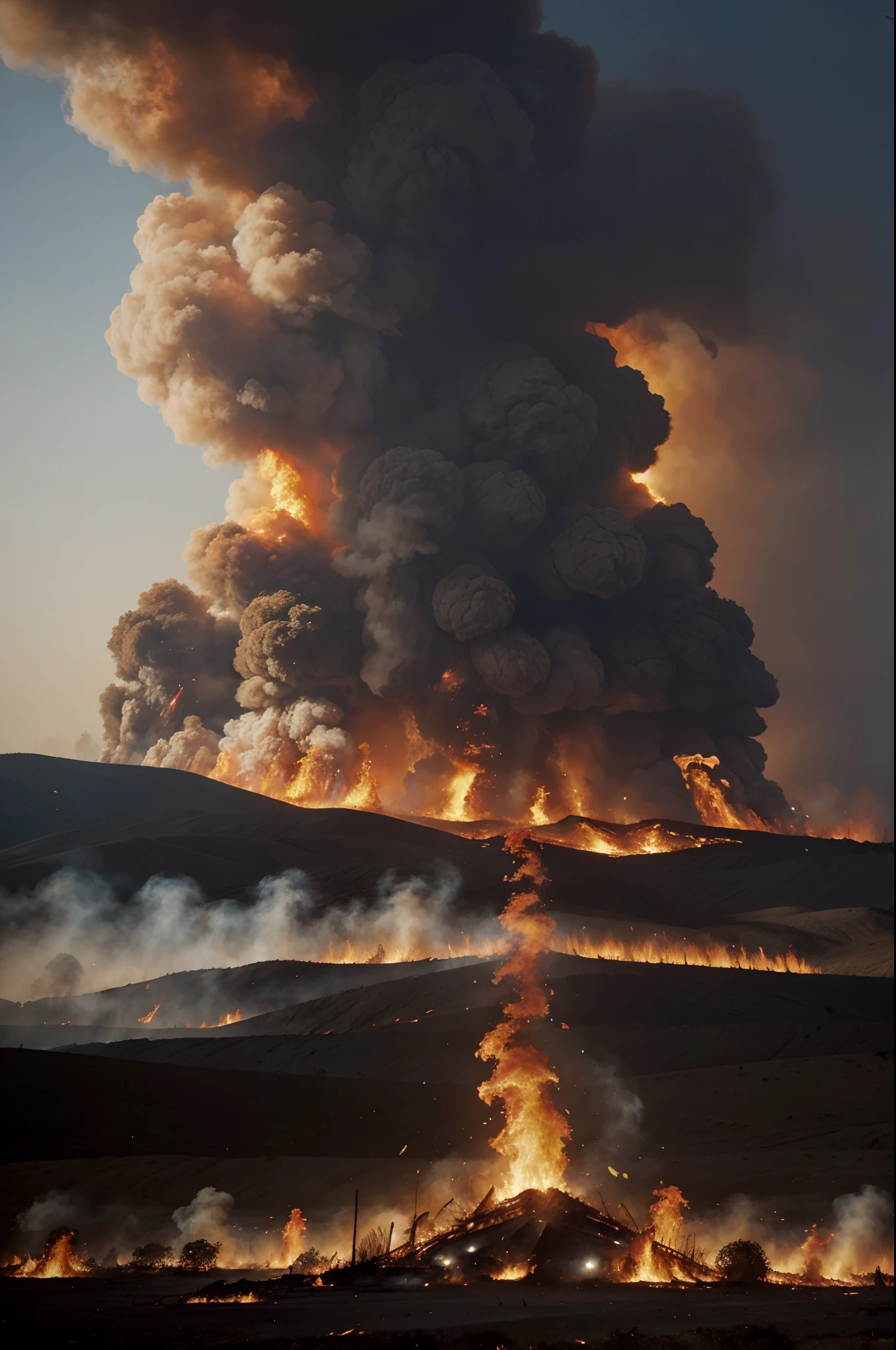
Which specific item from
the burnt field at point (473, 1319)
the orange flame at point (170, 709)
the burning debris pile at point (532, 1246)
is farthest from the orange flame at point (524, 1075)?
the orange flame at point (170, 709)

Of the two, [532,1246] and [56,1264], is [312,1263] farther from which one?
[532,1246]

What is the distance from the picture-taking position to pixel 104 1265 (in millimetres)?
22438

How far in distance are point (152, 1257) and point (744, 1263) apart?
1282 centimetres

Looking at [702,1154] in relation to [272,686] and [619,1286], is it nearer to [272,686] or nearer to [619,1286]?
[619,1286]

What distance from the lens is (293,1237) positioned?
A: 23.5 meters

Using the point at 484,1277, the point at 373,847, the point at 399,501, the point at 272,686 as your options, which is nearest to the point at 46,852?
the point at 373,847

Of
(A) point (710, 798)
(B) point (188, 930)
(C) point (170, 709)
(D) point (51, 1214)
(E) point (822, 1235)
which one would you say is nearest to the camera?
(E) point (822, 1235)

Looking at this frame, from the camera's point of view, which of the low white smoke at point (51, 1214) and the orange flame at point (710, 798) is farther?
the orange flame at point (710, 798)

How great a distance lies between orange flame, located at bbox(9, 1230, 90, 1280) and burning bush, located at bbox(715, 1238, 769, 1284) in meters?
13.1

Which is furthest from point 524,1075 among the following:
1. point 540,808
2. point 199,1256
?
point 540,808

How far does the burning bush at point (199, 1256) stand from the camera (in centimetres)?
2233

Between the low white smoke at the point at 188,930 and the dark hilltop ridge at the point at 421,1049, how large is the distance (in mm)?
1088

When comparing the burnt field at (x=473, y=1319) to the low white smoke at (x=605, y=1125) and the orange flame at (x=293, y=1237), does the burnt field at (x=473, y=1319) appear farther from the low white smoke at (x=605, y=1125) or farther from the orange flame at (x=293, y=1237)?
the low white smoke at (x=605, y=1125)

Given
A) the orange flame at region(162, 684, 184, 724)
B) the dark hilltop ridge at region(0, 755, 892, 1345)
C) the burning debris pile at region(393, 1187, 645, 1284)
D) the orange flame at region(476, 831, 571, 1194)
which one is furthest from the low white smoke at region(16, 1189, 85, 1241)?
the orange flame at region(162, 684, 184, 724)
